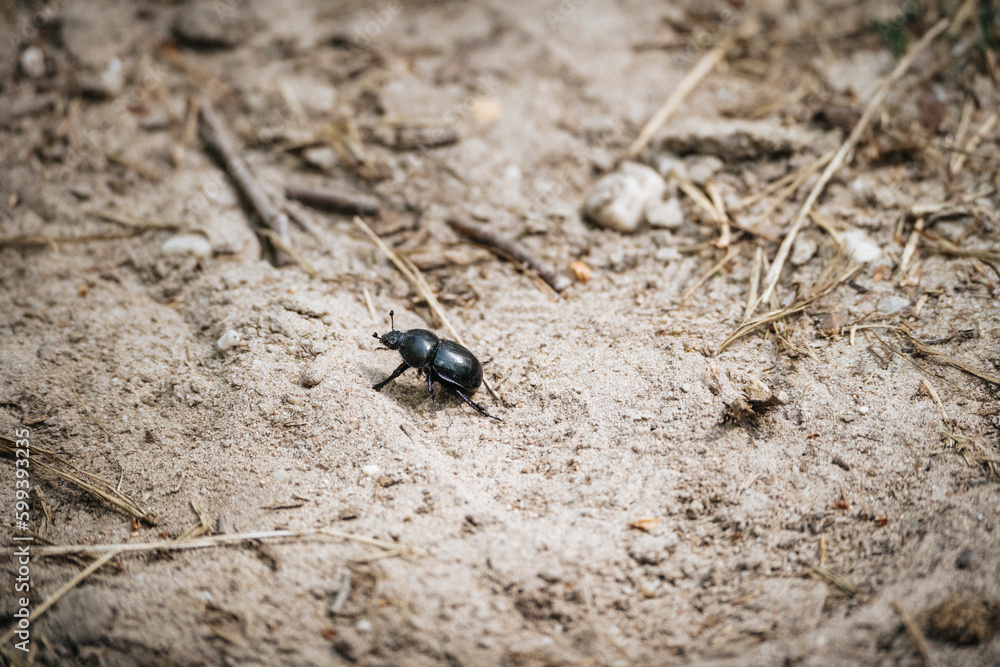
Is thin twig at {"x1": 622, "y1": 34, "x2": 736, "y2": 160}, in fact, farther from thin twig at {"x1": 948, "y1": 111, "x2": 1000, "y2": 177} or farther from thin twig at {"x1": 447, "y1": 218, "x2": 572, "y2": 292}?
thin twig at {"x1": 948, "y1": 111, "x2": 1000, "y2": 177}

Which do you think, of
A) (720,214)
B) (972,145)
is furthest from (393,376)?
(972,145)

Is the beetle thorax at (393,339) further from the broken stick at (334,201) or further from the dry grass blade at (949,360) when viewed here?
the dry grass blade at (949,360)

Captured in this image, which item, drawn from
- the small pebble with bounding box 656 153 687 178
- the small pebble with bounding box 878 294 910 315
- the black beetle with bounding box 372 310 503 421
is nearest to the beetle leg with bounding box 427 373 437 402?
the black beetle with bounding box 372 310 503 421

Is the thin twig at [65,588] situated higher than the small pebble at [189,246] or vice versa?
the small pebble at [189,246]

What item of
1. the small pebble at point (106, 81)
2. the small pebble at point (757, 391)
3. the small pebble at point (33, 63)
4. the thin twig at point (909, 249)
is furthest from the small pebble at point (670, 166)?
the small pebble at point (33, 63)

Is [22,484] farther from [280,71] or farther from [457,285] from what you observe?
[280,71]

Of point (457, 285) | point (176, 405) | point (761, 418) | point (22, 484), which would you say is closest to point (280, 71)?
point (457, 285)

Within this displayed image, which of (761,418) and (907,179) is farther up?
(907,179)
